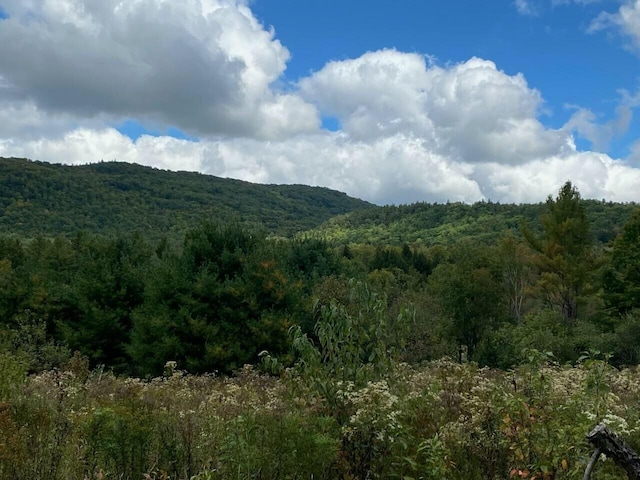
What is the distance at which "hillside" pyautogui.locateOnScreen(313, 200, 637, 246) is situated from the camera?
107m

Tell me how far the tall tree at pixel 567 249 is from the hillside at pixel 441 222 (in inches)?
2515

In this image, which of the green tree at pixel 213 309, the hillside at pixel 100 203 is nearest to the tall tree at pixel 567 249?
the green tree at pixel 213 309

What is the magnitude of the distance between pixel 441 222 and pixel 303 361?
14358cm

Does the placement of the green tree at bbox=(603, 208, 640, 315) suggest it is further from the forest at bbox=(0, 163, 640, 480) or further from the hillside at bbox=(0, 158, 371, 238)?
the hillside at bbox=(0, 158, 371, 238)

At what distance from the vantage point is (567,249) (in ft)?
111

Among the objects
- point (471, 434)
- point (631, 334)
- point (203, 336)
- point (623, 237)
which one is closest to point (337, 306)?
point (471, 434)

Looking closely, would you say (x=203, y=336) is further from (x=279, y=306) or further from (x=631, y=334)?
(x=631, y=334)

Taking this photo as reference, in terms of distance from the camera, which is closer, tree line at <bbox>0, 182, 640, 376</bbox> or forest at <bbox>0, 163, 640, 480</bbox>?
forest at <bbox>0, 163, 640, 480</bbox>

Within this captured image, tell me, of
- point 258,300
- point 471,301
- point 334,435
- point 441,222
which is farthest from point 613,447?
point 441,222

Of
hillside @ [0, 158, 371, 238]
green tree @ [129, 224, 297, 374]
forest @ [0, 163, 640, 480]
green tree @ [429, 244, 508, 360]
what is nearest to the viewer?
forest @ [0, 163, 640, 480]

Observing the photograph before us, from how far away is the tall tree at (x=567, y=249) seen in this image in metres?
33.3

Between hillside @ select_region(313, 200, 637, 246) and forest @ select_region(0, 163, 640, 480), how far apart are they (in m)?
58.5

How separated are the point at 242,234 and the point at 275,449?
1892 centimetres

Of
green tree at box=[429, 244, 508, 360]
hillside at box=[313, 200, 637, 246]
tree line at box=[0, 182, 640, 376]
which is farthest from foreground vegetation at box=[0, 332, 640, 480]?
hillside at box=[313, 200, 637, 246]
